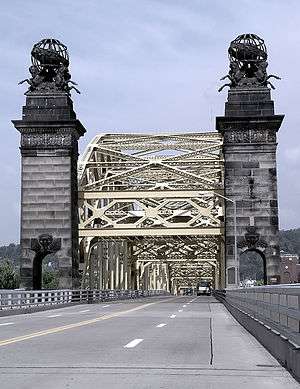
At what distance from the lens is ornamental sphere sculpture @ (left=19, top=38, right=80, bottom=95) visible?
62.1 meters

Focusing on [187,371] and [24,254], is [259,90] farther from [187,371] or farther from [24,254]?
[187,371]

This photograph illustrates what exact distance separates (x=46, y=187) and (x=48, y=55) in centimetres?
1080

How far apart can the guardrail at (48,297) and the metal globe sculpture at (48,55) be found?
18.8 metres

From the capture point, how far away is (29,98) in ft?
204

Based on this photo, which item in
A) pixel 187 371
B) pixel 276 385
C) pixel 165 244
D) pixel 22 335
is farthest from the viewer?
pixel 165 244

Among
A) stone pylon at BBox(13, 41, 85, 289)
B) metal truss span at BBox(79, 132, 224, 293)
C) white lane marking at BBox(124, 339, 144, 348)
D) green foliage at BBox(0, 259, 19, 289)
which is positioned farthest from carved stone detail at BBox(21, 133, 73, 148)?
green foliage at BBox(0, 259, 19, 289)

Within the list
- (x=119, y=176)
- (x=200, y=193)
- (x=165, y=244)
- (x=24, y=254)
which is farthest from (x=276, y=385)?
(x=165, y=244)

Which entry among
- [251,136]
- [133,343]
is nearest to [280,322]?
[133,343]

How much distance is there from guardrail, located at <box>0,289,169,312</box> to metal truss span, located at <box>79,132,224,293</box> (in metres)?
5.49

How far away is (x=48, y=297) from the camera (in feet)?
140

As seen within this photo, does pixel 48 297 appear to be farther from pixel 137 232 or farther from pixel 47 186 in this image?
pixel 137 232

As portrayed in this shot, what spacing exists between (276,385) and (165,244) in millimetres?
83233

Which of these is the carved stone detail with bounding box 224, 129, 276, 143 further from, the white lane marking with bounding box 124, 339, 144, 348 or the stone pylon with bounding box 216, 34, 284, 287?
the white lane marking with bounding box 124, 339, 144, 348

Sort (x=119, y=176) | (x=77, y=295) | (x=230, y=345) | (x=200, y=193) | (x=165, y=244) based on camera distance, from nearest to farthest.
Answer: (x=230, y=345) < (x=77, y=295) < (x=200, y=193) < (x=119, y=176) < (x=165, y=244)
